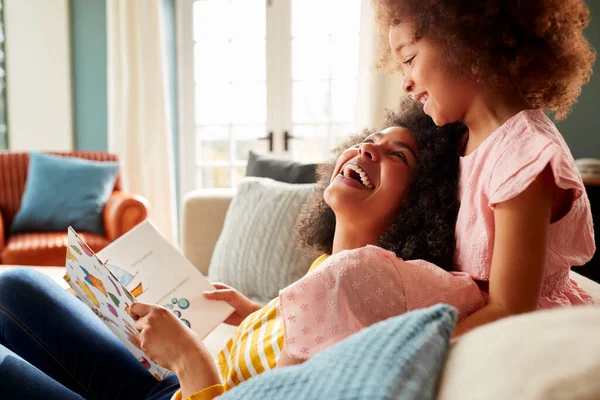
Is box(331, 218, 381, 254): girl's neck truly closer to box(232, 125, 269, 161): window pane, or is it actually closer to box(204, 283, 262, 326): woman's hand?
box(204, 283, 262, 326): woman's hand

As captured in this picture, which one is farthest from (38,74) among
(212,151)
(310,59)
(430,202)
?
(430,202)

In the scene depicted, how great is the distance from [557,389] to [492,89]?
63 centimetres

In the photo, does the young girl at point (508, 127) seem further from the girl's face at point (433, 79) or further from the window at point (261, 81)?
the window at point (261, 81)

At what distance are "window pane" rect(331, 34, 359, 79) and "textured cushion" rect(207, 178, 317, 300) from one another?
6.60 ft

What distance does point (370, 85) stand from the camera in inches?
132

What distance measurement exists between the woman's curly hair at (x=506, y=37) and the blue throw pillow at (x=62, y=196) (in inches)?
112

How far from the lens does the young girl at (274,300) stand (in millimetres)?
766

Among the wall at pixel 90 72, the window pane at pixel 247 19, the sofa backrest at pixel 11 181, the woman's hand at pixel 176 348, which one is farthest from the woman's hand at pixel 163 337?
the wall at pixel 90 72

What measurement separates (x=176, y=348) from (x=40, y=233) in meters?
2.66

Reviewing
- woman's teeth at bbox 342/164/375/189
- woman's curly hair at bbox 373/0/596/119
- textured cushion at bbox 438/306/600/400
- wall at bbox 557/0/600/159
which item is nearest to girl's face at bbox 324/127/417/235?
woman's teeth at bbox 342/164/375/189

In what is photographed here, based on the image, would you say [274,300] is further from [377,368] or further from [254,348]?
[377,368]

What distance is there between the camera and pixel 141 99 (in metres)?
3.91

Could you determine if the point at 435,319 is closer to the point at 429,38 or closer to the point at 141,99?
the point at 429,38

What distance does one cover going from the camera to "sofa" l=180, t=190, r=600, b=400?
0.93 ft
